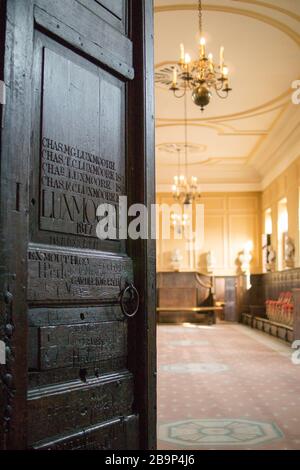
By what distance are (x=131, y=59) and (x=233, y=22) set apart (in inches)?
226

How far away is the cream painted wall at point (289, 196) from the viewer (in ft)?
43.0

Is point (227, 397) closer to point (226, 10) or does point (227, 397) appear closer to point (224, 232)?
point (226, 10)

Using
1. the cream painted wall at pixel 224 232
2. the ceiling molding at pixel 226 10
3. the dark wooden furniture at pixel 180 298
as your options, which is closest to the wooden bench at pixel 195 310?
the dark wooden furniture at pixel 180 298

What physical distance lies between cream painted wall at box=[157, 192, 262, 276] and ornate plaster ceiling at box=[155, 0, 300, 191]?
0.43 meters

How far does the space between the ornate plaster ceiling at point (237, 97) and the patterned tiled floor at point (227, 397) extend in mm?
5136

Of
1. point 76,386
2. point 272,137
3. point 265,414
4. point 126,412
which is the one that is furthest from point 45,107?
point 272,137

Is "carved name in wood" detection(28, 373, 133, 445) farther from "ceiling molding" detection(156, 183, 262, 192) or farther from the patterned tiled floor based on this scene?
"ceiling molding" detection(156, 183, 262, 192)

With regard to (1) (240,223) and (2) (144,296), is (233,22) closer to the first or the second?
(2) (144,296)

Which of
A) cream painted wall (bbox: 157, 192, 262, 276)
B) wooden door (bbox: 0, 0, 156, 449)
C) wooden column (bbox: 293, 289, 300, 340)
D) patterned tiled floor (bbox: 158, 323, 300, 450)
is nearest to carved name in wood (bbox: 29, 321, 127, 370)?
wooden door (bbox: 0, 0, 156, 449)

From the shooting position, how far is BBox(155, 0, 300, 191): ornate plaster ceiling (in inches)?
300

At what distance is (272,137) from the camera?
13.9 metres

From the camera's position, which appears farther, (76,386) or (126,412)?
(126,412)

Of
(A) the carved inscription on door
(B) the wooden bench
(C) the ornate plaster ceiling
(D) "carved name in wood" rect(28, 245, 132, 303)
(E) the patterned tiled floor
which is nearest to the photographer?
(D) "carved name in wood" rect(28, 245, 132, 303)

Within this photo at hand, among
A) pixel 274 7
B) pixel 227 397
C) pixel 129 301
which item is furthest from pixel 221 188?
pixel 129 301
